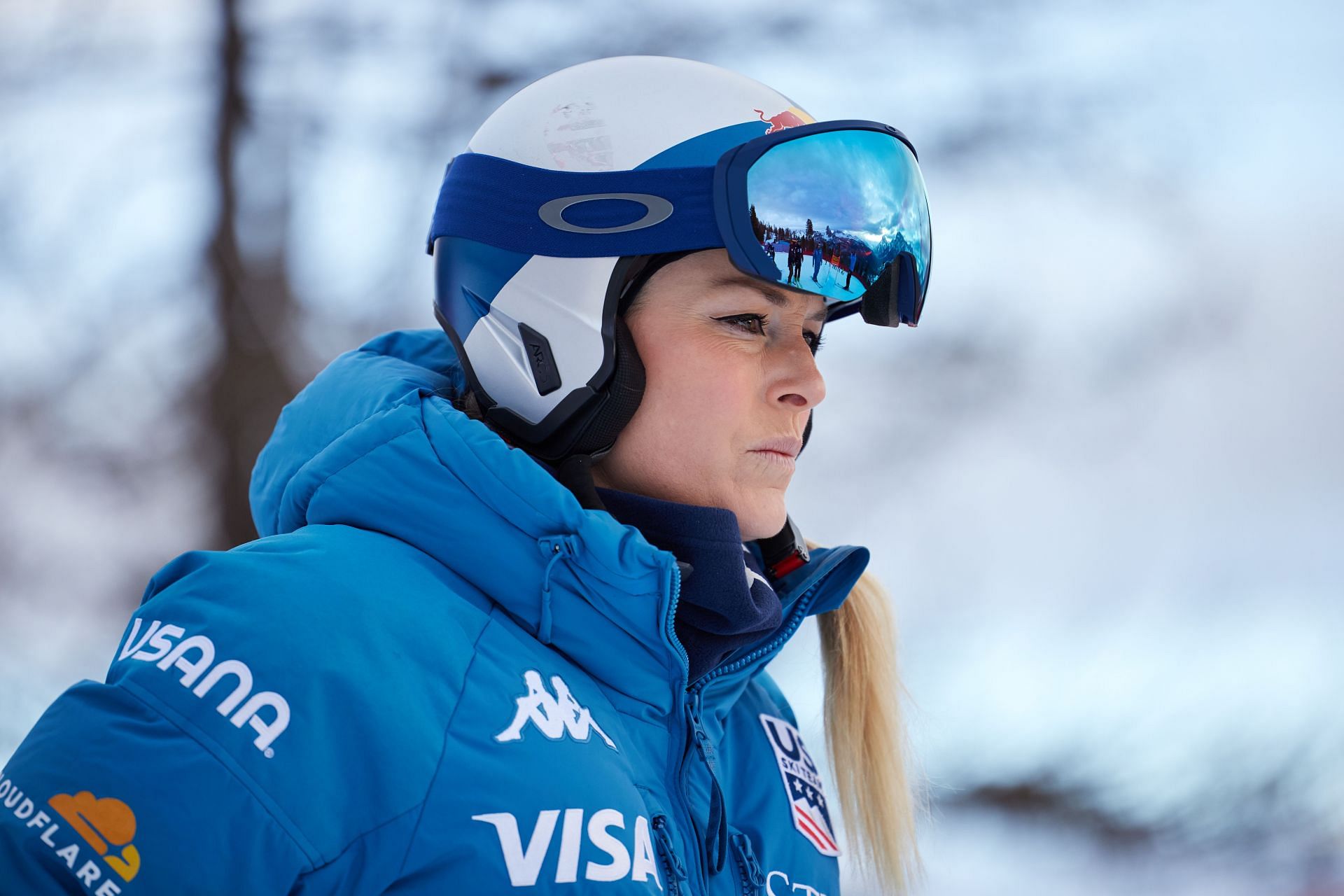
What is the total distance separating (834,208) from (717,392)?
Result: 275 mm

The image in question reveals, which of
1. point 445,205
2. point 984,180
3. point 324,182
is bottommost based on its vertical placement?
point 445,205

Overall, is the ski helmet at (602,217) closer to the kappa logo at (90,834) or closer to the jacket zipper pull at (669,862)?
the jacket zipper pull at (669,862)

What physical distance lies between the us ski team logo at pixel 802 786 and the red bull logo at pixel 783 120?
2.75 ft

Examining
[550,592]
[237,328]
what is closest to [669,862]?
[550,592]

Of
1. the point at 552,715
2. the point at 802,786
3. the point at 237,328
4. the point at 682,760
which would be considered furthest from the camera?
the point at 237,328

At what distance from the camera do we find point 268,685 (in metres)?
0.98

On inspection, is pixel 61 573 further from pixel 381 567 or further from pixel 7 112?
pixel 381 567

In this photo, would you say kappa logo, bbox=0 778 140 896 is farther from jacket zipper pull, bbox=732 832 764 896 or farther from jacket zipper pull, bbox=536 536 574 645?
jacket zipper pull, bbox=732 832 764 896

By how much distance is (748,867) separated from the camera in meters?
1.35

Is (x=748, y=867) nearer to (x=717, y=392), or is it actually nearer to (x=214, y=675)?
(x=717, y=392)

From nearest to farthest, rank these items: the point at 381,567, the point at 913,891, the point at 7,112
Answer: the point at 381,567 → the point at 913,891 → the point at 7,112

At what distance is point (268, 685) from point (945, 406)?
3.03m

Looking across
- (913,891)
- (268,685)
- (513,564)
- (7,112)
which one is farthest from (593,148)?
(7,112)

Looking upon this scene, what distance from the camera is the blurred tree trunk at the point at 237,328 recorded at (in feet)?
9.37
